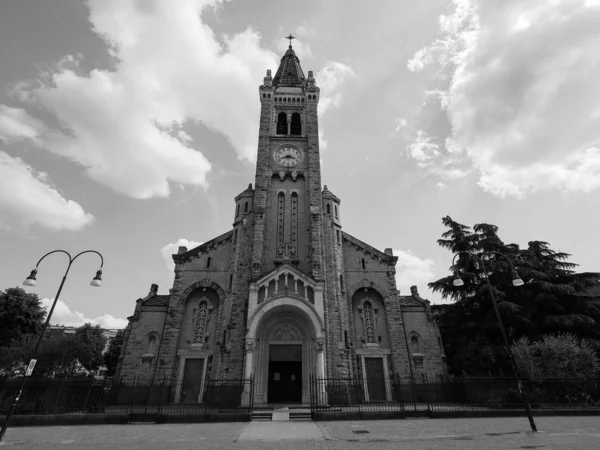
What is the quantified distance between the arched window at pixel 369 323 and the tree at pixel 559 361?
379 inches

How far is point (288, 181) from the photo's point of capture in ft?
93.8

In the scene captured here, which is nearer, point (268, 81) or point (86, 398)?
point (86, 398)

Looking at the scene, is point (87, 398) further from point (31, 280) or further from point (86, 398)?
point (31, 280)

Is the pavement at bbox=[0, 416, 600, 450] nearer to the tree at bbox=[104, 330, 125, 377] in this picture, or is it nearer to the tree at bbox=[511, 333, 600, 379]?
the tree at bbox=[511, 333, 600, 379]

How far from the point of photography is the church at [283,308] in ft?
71.0

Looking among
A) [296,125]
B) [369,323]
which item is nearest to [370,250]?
[369,323]

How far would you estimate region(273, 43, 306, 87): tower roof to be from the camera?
116ft

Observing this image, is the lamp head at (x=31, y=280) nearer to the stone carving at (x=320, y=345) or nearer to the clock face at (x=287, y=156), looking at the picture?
the stone carving at (x=320, y=345)

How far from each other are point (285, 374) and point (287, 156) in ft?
60.2

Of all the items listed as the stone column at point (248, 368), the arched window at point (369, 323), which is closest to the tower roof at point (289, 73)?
the arched window at point (369, 323)

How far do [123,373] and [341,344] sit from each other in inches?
617

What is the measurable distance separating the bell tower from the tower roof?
25 centimetres

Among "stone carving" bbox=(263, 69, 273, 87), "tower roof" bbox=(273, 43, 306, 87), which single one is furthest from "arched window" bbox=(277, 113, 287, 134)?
"tower roof" bbox=(273, 43, 306, 87)

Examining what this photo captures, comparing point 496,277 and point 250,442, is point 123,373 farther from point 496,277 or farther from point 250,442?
point 496,277
